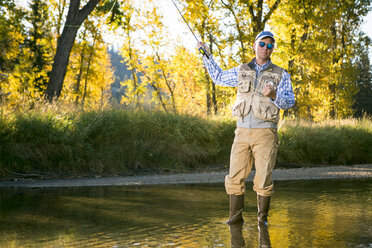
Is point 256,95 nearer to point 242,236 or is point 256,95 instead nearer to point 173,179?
point 242,236

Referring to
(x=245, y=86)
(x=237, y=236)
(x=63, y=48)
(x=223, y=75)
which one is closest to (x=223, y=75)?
(x=223, y=75)

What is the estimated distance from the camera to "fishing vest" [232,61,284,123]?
5.04m

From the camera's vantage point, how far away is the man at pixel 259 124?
5023 mm

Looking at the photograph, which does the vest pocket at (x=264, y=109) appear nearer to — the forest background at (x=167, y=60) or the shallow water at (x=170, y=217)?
the shallow water at (x=170, y=217)

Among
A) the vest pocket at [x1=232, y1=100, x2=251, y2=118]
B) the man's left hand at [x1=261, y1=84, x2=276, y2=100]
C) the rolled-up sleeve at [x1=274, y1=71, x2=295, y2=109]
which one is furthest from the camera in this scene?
the vest pocket at [x1=232, y1=100, x2=251, y2=118]

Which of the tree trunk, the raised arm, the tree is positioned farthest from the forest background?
the tree

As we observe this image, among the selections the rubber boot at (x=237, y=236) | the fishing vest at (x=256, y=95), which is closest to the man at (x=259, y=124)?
the fishing vest at (x=256, y=95)

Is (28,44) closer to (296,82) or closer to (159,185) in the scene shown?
(296,82)

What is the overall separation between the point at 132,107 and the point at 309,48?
960cm

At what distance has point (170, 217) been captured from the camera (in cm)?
567

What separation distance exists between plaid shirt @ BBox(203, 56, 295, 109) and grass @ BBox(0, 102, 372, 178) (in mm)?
5523

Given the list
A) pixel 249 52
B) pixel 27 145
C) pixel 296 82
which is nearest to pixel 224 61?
pixel 249 52

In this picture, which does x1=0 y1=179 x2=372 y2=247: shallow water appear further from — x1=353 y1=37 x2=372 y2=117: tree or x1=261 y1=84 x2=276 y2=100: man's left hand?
x1=353 y1=37 x2=372 y2=117: tree

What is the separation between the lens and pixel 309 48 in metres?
19.7
